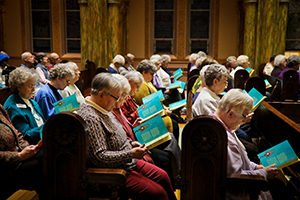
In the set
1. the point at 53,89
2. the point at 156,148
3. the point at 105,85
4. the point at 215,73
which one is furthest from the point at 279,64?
the point at 105,85

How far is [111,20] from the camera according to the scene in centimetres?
1062

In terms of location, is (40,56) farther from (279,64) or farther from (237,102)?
(237,102)

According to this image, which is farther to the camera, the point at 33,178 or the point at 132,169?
the point at 132,169

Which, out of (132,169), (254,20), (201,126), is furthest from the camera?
(254,20)

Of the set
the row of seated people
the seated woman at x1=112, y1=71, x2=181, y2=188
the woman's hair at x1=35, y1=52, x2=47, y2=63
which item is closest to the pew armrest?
the row of seated people

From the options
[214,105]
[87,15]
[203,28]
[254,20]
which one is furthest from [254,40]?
[214,105]

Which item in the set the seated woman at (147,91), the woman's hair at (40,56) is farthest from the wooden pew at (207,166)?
the woman's hair at (40,56)

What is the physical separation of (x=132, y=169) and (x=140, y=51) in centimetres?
1077

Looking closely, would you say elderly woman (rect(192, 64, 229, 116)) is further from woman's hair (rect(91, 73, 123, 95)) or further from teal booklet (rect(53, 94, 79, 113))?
teal booklet (rect(53, 94, 79, 113))

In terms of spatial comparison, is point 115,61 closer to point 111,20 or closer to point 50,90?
point 111,20

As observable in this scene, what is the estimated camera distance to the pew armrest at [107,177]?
2.12 meters

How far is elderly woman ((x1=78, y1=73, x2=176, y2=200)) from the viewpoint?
2.29 meters

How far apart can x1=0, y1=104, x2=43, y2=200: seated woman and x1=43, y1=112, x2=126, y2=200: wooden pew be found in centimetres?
26

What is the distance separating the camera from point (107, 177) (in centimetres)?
213
